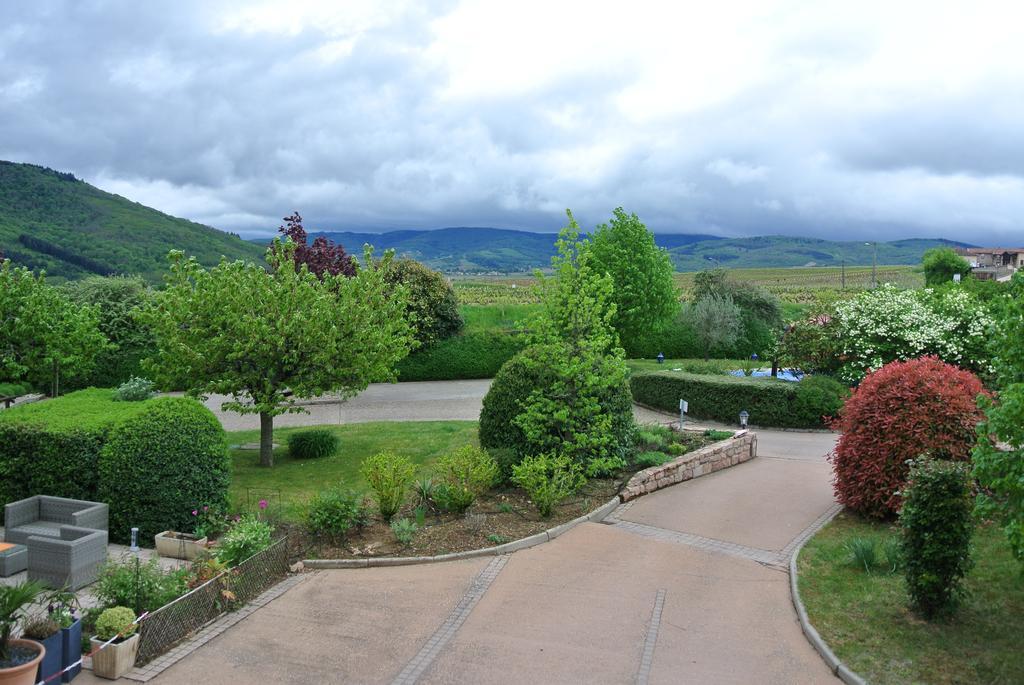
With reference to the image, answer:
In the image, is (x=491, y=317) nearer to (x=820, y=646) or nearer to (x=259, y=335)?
(x=259, y=335)

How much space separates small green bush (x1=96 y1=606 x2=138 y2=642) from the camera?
8.26 meters

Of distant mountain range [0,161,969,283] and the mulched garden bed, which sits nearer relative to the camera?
the mulched garden bed

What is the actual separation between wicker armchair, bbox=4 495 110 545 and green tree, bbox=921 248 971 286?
63.7 m

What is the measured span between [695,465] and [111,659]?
12391 mm

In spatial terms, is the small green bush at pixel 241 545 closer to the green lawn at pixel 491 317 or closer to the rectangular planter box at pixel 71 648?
the rectangular planter box at pixel 71 648

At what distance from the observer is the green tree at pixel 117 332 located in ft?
106

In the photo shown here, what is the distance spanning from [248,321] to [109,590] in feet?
24.7

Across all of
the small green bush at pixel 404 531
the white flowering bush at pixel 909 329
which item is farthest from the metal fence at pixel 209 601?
the white flowering bush at pixel 909 329

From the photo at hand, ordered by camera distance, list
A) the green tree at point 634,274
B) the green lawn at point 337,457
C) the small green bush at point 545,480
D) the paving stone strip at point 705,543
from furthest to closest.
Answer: the green tree at point 634,274, the green lawn at point 337,457, the small green bush at point 545,480, the paving stone strip at point 705,543

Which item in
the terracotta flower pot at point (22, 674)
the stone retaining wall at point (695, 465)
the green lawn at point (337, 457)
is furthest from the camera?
the green lawn at point (337, 457)

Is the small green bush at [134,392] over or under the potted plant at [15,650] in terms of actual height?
over

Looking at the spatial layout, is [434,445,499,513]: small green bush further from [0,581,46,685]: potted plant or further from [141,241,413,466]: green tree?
[0,581,46,685]: potted plant

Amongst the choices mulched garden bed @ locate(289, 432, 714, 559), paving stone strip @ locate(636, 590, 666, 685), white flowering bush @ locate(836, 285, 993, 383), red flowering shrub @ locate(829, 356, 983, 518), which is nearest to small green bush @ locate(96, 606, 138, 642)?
mulched garden bed @ locate(289, 432, 714, 559)

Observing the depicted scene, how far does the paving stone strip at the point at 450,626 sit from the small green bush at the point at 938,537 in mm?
5566
